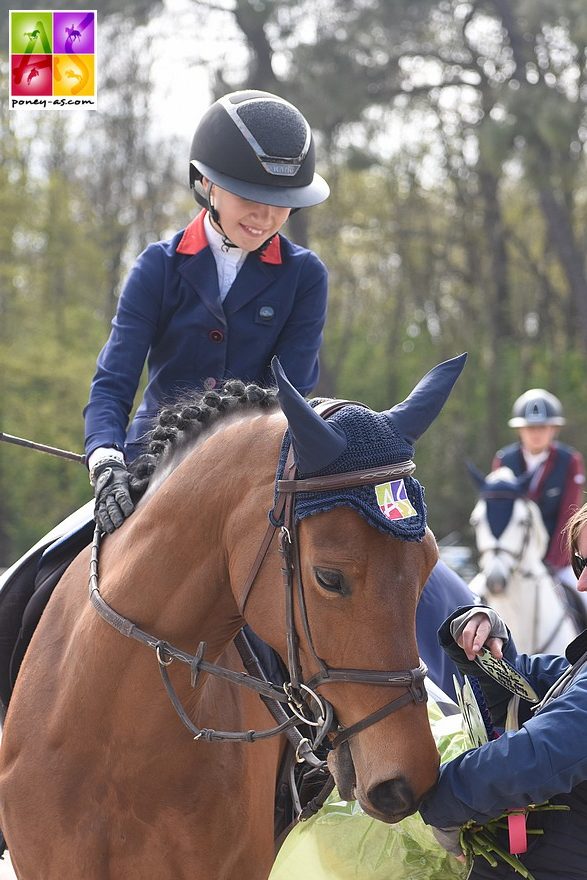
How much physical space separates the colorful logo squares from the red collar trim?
311 centimetres

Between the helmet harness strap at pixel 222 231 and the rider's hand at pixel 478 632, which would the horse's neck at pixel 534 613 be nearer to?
the helmet harness strap at pixel 222 231

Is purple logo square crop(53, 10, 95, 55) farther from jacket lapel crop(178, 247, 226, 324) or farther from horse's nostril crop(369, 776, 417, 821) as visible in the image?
horse's nostril crop(369, 776, 417, 821)

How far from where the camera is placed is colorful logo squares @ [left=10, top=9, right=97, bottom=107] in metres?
6.75

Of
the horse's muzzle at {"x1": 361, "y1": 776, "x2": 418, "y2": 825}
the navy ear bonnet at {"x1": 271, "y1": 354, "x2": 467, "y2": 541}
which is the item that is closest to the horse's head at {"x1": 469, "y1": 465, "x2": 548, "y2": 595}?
the navy ear bonnet at {"x1": 271, "y1": 354, "x2": 467, "y2": 541}

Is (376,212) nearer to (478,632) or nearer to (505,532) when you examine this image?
(505,532)

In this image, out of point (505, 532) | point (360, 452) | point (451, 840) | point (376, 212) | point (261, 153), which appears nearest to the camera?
point (360, 452)

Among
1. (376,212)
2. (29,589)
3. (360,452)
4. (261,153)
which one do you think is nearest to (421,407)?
(360,452)

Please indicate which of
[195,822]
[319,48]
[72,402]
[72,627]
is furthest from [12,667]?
[72,402]

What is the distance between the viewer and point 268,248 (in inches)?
151

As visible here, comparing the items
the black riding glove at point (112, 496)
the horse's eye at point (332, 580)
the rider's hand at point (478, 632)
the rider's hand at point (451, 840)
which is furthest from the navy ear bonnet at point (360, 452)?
the rider's hand at point (451, 840)

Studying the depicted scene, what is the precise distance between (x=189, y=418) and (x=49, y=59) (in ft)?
15.5

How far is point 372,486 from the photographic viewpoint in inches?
102

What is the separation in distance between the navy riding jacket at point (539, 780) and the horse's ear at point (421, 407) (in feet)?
2.39

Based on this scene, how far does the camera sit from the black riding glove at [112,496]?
10.3ft
